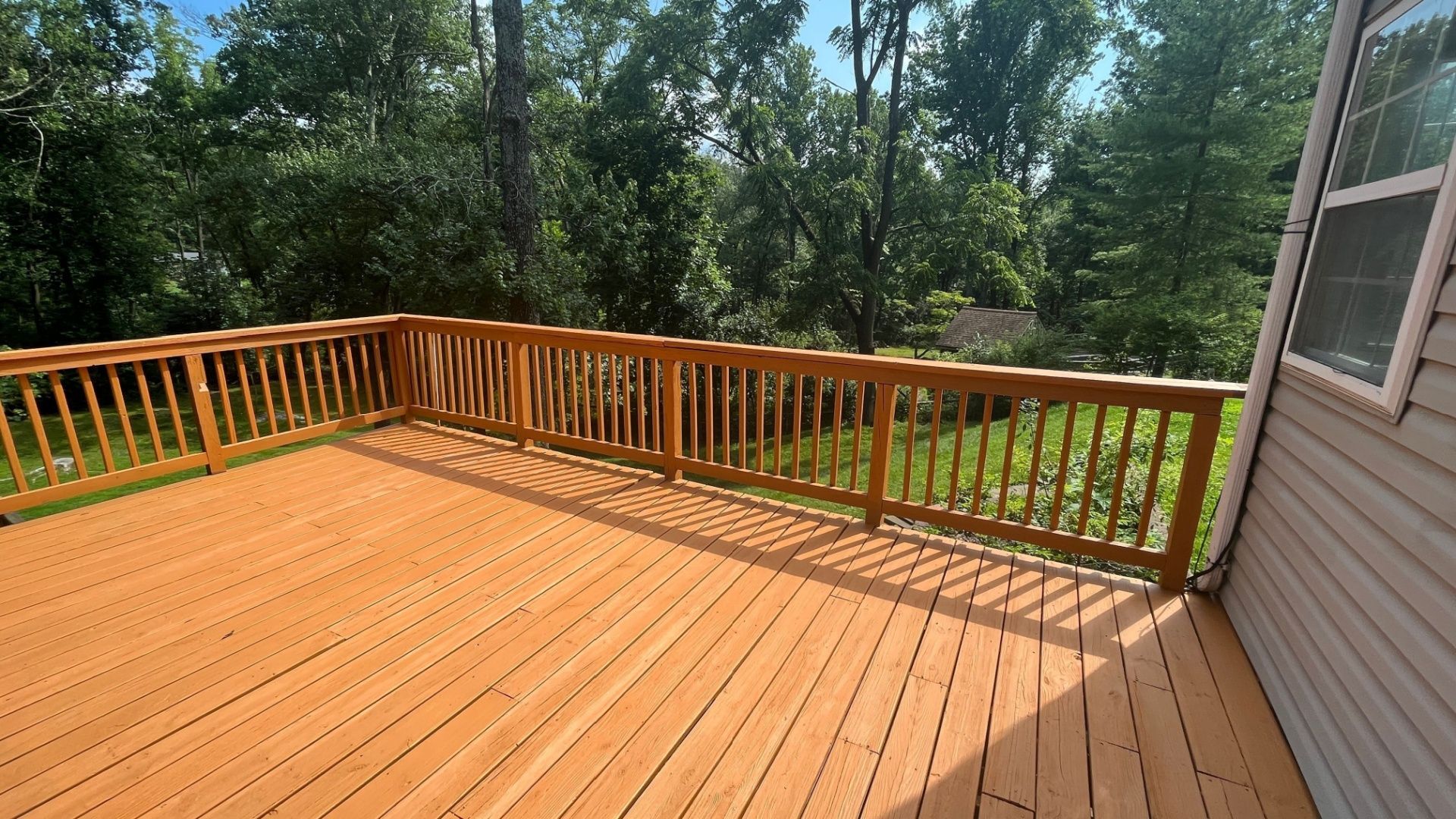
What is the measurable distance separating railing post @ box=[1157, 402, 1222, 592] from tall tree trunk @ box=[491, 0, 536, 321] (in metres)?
7.05

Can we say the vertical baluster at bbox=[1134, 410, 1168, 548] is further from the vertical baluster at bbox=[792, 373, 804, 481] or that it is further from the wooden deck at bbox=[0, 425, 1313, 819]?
the vertical baluster at bbox=[792, 373, 804, 481]

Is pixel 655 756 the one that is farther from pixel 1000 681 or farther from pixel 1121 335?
pixel 1121 335

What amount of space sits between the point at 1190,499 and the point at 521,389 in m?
3.71

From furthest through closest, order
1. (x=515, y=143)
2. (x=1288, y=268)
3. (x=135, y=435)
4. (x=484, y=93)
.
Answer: (x=484, y=93)
(x=135, y=435)
(x=515, y=143)
(x=1288, y=268)

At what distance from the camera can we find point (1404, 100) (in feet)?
5.43

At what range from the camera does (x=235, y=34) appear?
1439 centimetres

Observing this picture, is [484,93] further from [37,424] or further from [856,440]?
[856,440]

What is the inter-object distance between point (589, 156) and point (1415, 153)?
44.1 feet

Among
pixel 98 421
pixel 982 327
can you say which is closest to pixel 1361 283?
pixel 98 421

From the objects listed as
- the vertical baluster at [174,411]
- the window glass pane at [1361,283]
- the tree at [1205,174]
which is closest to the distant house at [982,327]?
the tree at [1205,174]

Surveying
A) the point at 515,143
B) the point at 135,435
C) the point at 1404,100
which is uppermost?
the point at 515,143

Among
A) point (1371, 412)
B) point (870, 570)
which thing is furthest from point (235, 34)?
point (1371, 412)

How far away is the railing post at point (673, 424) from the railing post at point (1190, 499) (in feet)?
7.76

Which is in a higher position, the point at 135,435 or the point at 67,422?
the point at 67,422
